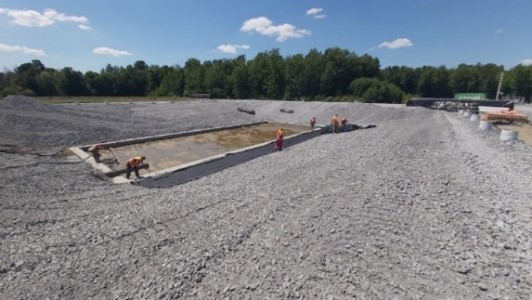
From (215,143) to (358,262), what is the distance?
56.0 ft

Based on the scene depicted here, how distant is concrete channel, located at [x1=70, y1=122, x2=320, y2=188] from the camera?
13.1 m

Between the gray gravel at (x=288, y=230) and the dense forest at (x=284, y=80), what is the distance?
4490 centimetres

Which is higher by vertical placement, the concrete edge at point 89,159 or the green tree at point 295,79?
the green tree at point 295,79

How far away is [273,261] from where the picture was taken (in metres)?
5.90

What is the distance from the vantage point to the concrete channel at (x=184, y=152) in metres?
13.1

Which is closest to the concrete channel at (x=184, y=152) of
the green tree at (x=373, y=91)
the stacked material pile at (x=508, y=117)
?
the stacked material pile at (x=508, y=117)

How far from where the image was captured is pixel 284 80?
61625 mm

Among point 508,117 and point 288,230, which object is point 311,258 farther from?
point 508,117

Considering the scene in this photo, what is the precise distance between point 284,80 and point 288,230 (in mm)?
56903

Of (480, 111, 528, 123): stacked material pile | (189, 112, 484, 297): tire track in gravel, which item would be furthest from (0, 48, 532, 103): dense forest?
(189, 112, 484, 297): tire track in gravel

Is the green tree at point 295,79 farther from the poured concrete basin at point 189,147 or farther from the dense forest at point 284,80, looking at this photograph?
the poured concrete basin at point 189,147

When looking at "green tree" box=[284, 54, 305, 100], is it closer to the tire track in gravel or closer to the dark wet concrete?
the dark wet concrete

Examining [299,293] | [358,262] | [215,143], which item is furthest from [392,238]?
[215,143]

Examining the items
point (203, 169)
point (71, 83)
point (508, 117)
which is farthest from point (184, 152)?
point (71, 83)
